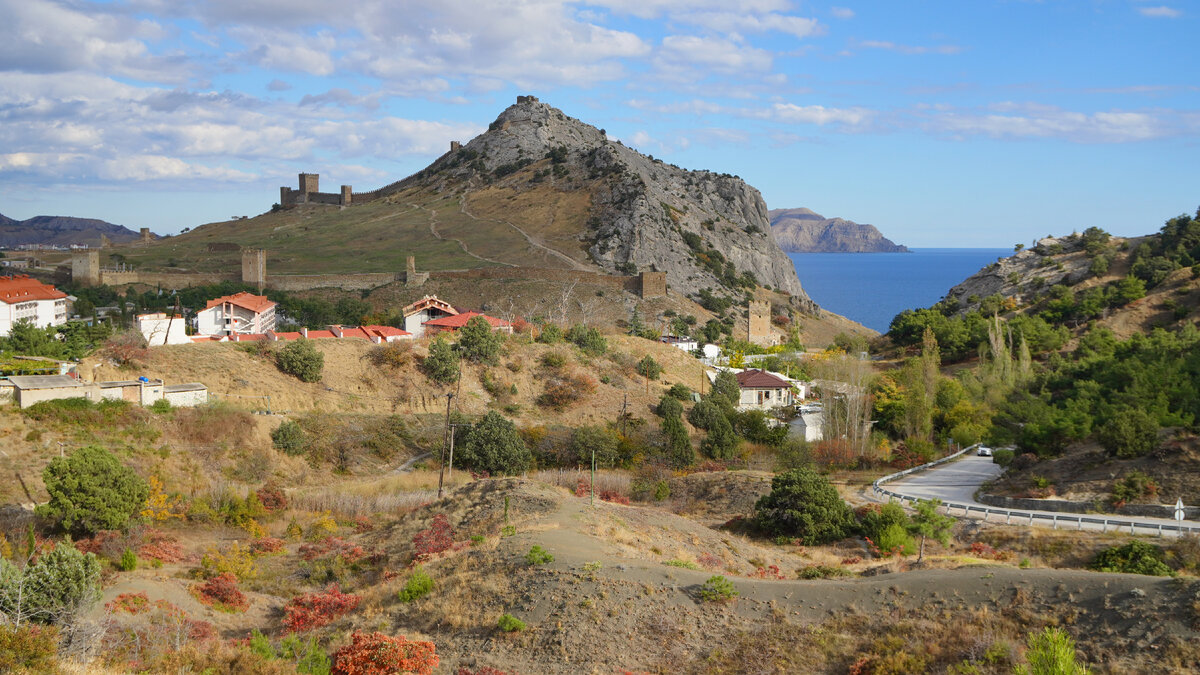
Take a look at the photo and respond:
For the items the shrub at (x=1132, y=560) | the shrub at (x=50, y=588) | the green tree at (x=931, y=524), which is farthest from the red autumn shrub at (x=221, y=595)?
the shrub at (x=1132, y=560)

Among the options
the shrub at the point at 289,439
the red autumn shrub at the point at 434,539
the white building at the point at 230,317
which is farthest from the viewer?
the white building at the point at 230,317

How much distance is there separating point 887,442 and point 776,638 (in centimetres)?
2263

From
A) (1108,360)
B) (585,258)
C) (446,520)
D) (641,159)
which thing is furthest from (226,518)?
(641,159)

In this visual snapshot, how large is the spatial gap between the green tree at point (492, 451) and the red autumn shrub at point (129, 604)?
14622 mm

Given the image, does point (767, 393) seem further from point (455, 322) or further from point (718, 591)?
point (718, 591)

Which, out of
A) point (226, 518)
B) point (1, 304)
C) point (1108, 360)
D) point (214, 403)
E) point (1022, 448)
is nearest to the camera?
point (226, 518)

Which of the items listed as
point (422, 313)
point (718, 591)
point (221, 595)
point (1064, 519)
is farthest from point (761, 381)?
point (221, 595)

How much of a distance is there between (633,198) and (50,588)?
2928 inches

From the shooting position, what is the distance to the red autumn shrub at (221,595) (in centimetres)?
1820

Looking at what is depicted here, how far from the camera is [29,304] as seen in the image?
5094 cm

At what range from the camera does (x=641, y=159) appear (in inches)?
4235

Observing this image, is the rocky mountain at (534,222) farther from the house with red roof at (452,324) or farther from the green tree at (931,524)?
the green tree at (931,524)

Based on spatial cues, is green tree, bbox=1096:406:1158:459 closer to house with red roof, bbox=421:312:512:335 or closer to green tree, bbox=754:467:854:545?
green tree, bbox=754:467:854:545

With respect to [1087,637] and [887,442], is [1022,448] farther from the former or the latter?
[1087,637]
